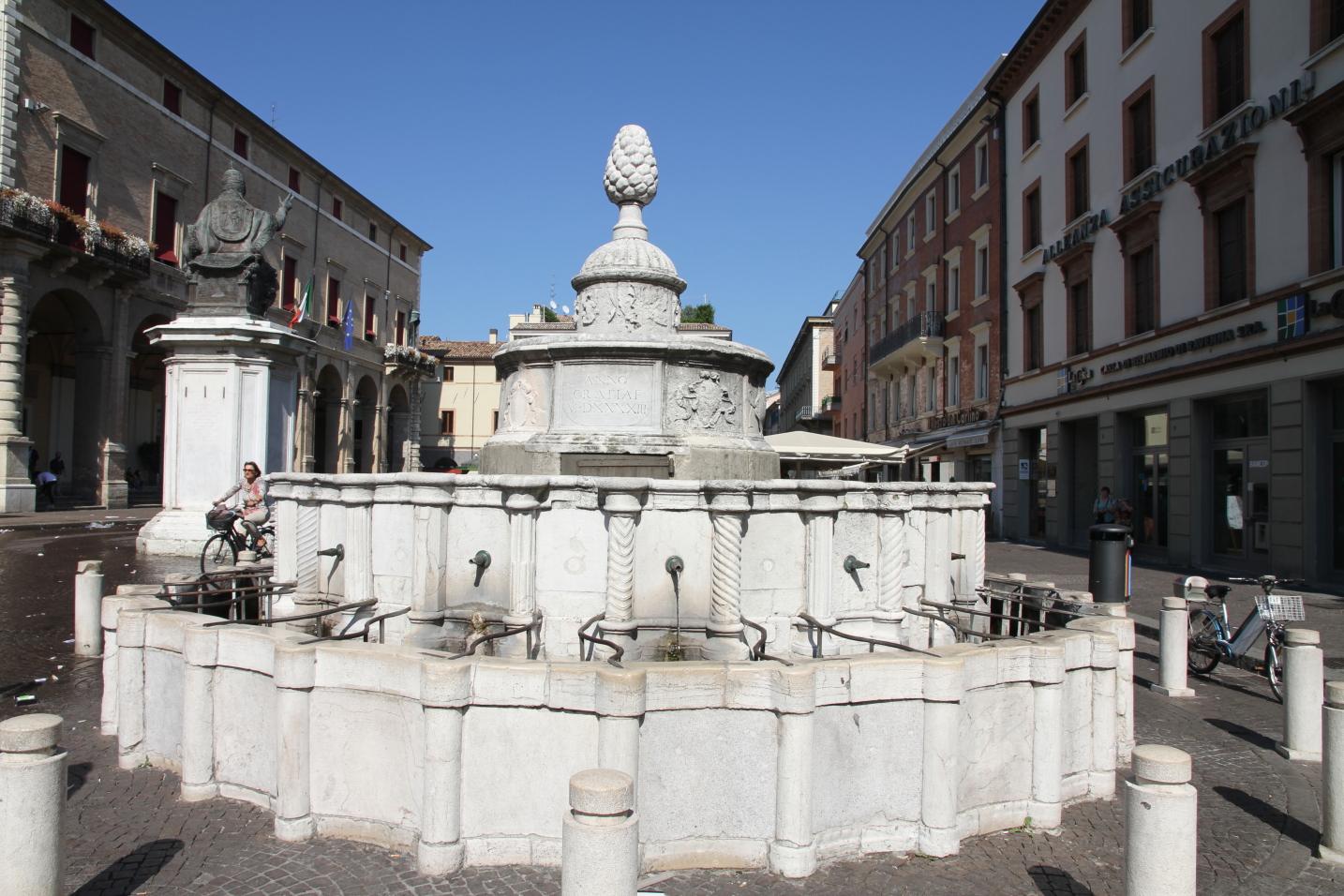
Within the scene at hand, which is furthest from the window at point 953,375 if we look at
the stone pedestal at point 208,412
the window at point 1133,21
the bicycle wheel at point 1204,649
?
the stone pedestal at point 208,412

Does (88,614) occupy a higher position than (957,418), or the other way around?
(957,418)

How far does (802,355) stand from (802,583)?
72549 millimetres

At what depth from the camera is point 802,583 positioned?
6.51 meters

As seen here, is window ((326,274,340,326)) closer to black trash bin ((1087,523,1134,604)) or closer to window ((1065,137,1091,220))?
window ((1065,137,1091,220))

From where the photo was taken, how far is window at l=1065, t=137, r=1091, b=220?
23672 mm

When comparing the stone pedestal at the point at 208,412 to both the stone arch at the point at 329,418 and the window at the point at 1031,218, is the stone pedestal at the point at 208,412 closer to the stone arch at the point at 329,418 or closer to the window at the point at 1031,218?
the window at the point at 1031,218

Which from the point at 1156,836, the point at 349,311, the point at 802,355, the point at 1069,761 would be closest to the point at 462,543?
the point at 1069,761

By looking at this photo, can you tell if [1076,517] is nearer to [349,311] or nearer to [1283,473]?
[1283,473]

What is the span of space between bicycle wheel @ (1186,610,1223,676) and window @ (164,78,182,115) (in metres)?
37.5

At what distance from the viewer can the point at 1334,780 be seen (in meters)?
4.56

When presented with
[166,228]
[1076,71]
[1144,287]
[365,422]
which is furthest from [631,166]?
[365,422]

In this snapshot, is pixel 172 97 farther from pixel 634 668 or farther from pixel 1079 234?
pixel 634 668

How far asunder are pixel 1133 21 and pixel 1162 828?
23.4 m

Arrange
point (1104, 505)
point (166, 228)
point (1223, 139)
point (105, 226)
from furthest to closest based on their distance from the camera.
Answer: point (166, 228), point (105, 226), point (1104, 505), point (1223, 139)
